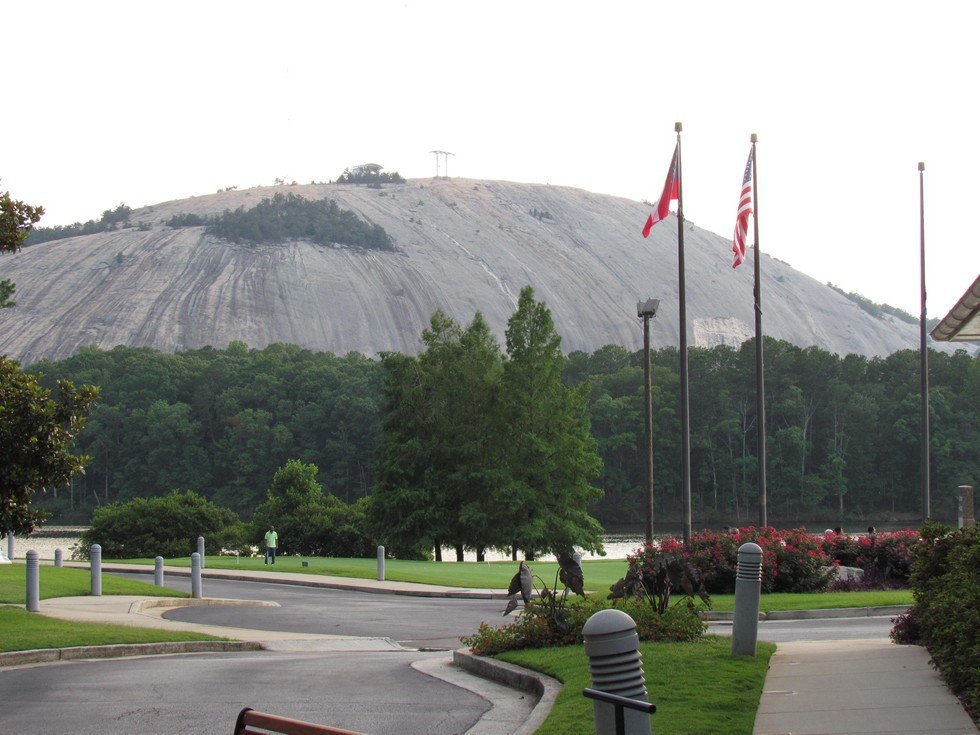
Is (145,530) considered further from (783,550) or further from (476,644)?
(476,644)

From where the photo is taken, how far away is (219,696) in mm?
11867

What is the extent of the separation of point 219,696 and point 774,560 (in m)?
14.1

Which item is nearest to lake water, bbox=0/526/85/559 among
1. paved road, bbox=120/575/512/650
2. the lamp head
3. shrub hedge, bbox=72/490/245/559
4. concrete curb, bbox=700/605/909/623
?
shrub hedge, bbox=72/490/245/559

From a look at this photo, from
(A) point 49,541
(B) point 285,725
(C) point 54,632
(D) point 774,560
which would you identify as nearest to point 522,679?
(B) point 285,725

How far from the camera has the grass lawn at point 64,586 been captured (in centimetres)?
2356

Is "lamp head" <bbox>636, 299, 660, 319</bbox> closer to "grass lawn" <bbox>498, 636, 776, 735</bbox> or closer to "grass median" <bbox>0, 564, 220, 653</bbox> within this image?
"grass median" <bbox>0, 564, 220, 653</bbox>

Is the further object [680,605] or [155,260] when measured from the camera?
[155,260]

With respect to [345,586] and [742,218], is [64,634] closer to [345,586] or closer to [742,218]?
[345,586]

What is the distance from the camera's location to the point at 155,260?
634 feet

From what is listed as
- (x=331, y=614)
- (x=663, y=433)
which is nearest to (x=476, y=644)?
(x=331, y=614)

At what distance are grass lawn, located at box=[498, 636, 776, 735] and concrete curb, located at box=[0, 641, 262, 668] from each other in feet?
18.4

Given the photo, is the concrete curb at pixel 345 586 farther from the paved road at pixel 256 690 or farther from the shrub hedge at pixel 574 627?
the shrub hedge at pixel 574 627

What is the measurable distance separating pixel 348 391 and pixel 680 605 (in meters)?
101

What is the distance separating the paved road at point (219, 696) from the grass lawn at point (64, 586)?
30.1 ft
